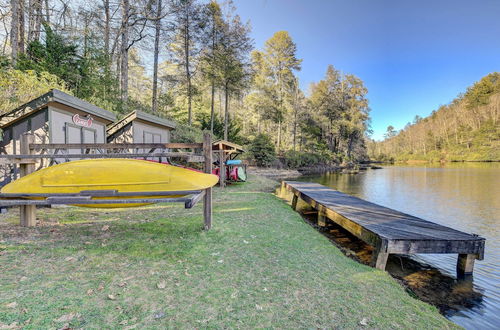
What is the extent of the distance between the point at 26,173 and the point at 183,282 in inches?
132

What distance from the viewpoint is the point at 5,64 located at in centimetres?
666

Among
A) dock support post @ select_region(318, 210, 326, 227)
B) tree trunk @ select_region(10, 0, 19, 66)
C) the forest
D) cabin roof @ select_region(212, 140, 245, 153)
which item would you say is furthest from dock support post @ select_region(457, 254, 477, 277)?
tree trunk @ select_region(10, 0, 19, 66)

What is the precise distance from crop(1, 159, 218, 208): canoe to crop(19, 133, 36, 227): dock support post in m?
0.63

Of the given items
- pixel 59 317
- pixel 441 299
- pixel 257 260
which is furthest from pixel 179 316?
pixel 441 299

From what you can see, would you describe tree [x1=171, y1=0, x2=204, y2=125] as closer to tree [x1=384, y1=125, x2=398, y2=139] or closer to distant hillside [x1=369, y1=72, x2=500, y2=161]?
distant hillside [x1=369, y1=72, x2=500, y2=161]

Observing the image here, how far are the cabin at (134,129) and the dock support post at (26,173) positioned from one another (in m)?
5.97

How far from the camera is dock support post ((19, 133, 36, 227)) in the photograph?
3.64 metres

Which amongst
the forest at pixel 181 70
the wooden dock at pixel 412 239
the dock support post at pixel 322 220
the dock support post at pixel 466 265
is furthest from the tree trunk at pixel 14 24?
the dock support post at pixel 466 265

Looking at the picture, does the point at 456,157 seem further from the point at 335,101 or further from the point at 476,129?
the point at 335,101

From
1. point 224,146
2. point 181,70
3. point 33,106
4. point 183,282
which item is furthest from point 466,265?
point 181,70

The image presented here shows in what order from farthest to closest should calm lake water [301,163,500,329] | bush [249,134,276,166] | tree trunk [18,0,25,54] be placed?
1. bush [249,134,276,166]
2. tree trunk [18,0,25,54]
3. calm lake water [301,163,500,329]

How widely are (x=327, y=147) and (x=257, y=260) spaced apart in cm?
4009

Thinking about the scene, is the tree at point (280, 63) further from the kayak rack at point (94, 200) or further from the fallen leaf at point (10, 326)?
the fallen leaf at point (10, 326)

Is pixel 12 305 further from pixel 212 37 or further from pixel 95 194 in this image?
pixel 212 37
